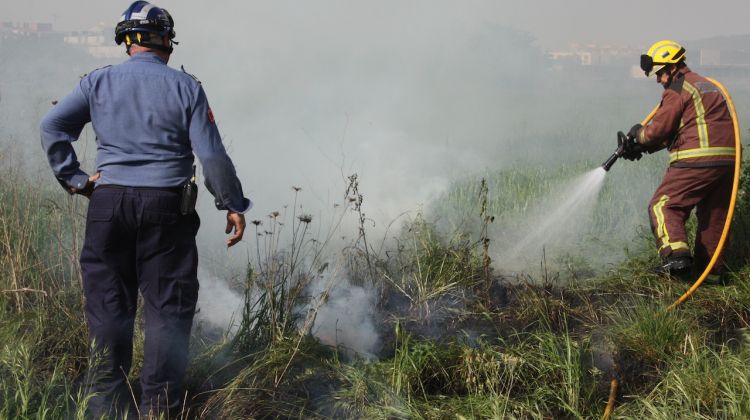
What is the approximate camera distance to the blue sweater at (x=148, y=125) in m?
3.28

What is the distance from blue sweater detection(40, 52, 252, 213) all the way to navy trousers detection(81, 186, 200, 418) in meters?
0.11

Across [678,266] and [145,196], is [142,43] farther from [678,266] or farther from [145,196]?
[678,266]

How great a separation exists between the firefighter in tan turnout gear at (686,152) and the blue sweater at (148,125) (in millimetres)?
3241

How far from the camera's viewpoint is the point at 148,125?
328 cm

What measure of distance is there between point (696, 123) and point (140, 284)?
387cm

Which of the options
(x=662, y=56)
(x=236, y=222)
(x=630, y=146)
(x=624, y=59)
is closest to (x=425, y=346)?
(x=236, y=222)

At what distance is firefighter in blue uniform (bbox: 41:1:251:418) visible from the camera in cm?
327

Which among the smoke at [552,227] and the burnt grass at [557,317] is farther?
the smoke at [552,227]

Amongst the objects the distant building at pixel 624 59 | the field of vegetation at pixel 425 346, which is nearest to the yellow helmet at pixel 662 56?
the field of vegetation at pixel 425 346

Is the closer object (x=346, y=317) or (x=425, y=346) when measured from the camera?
(x=425, y=346)

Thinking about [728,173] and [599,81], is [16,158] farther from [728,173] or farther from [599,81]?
[599,81]

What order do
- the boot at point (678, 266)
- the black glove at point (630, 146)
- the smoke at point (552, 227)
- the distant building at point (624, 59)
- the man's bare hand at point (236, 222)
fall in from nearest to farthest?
the man's bare hand at point (236, 222), the boot at point (678, 266), the black glove at point (630, 146), the smoke at point (552, 227), the distant building at point (624, 59)

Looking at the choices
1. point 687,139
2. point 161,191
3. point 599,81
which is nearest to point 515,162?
point 687,139

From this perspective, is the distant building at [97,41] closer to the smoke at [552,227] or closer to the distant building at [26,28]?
the distant building at [26,28]
